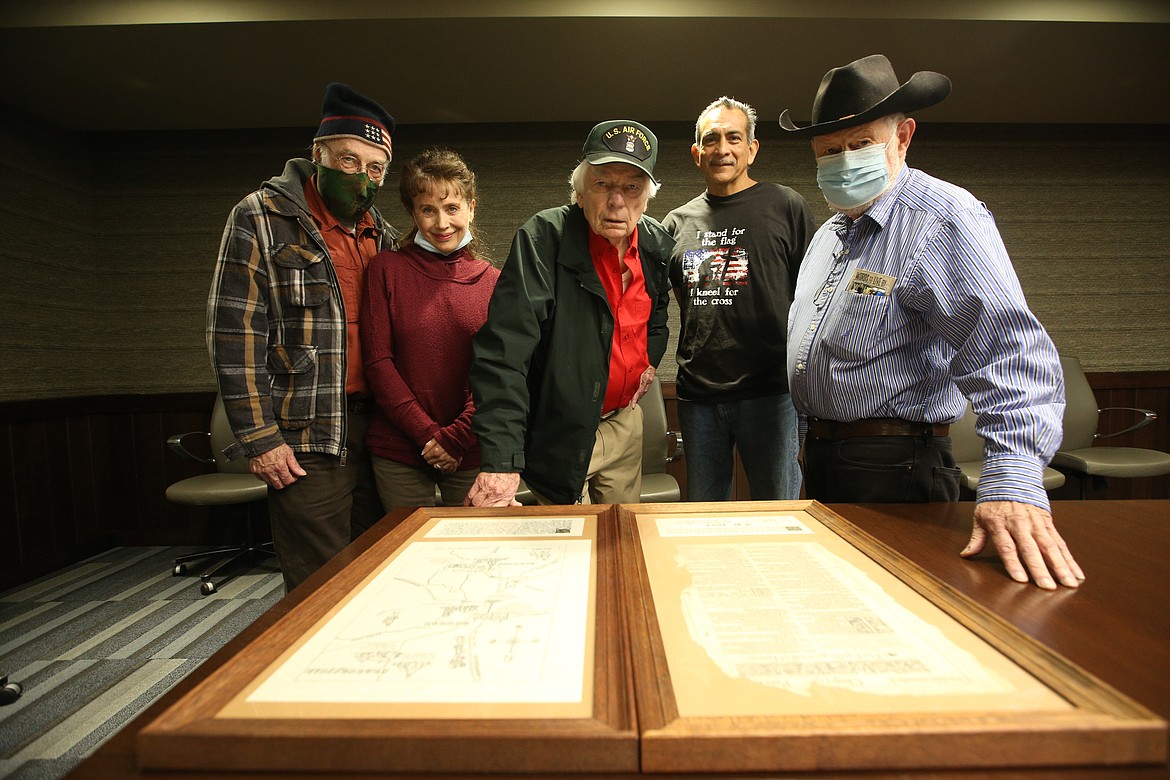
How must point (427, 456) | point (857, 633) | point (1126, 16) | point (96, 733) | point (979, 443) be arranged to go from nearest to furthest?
point (857, 633)
point (427, 456)
point (96, 733)
point (1126, 16)
point (979, 443)

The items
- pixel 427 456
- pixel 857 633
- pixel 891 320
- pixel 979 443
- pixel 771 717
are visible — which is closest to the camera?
pixel 771 717

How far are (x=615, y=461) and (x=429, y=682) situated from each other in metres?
1.23

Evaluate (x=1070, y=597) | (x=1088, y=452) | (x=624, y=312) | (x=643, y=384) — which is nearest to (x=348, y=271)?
(x=624, y=312)

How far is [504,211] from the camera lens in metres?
4.00

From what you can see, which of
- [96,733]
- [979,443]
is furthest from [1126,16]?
[96,733]

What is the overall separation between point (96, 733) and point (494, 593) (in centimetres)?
201

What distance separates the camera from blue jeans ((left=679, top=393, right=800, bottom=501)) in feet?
6.70

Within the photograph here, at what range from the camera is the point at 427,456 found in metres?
1.75

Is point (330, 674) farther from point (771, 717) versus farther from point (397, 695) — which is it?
point (771, 717)

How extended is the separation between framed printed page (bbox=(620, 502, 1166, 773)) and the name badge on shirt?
25.2 inches

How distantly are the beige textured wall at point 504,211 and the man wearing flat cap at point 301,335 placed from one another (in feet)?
7.32

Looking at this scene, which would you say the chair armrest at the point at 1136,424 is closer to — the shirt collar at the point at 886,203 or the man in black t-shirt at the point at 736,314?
the man in black t-shirt at the point at 736,314

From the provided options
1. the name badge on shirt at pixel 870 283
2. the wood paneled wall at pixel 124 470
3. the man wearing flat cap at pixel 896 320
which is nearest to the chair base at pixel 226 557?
the wood paneled wall at pixel 124 470

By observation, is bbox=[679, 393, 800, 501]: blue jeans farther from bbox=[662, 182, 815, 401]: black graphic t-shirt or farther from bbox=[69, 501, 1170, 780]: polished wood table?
bbox=[69, 501, 1170, 780]: polished wood table
